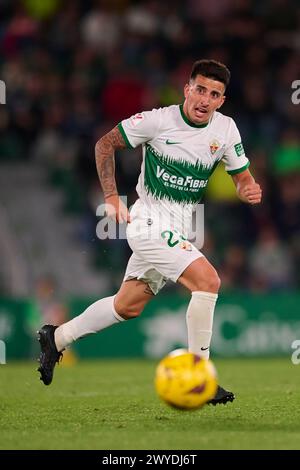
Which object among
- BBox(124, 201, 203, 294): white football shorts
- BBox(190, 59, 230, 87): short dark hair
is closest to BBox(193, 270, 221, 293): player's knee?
BBox(124, 201, 203, 294): white football shorts

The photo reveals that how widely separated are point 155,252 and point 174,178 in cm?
61

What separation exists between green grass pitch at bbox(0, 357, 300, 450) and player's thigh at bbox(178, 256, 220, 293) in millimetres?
912

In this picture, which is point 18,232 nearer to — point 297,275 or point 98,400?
point 297,275

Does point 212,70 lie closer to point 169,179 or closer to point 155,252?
point 169,179

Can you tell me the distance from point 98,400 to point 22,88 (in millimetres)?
8381

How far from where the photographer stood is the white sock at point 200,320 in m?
7.68

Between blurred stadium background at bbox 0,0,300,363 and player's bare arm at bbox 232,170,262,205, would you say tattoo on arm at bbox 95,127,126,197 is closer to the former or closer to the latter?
player's bare arm at bbox 232,170,262,205

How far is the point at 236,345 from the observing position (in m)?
15.1

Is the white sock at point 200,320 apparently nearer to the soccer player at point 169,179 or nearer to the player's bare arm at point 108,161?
the soccer player at point 169,179

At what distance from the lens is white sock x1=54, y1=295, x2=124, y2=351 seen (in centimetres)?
840

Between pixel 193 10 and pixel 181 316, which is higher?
pixel 193 10

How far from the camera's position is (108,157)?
816 centimetres
